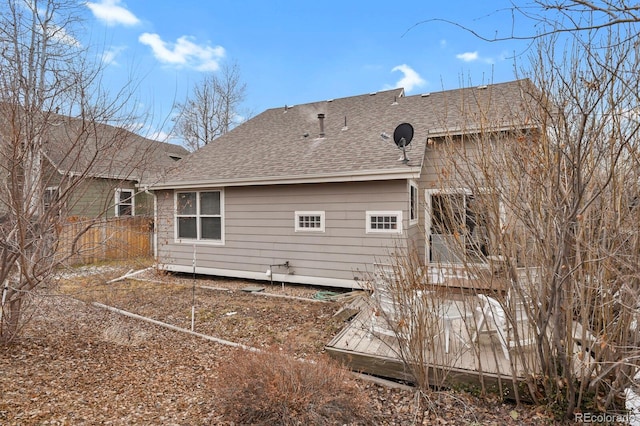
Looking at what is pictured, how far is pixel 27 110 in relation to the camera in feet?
12.8

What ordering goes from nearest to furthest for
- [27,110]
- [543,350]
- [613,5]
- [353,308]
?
[613,5] → [543,350] → [27,110] → [353,308]

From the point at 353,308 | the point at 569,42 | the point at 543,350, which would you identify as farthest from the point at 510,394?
the point at 569,42

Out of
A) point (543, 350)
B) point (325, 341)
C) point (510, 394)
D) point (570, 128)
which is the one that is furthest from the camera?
point (325, 341)

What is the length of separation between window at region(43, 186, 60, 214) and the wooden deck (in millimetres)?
3773

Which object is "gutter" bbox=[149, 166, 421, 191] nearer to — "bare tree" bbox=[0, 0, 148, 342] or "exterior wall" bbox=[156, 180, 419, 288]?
"exterior wall" bbox=[156, 180, 419, 288]

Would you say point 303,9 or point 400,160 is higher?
point 303,9

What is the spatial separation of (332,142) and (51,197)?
6214mm

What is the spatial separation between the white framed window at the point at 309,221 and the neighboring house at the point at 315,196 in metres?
0.02

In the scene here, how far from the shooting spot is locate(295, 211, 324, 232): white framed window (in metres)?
7.73

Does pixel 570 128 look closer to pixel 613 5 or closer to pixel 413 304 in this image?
pixel 613 5

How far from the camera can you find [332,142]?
9.09 metres

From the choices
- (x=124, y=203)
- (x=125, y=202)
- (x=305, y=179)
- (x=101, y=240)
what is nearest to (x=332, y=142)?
(x=305, y=179)

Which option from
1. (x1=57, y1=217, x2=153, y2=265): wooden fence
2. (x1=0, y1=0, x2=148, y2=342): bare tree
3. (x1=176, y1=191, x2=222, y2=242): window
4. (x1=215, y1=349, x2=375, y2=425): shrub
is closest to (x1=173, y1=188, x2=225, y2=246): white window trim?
(x1=176, y1=191, x2=222, y2=242): window

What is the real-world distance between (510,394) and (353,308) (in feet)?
8.95
